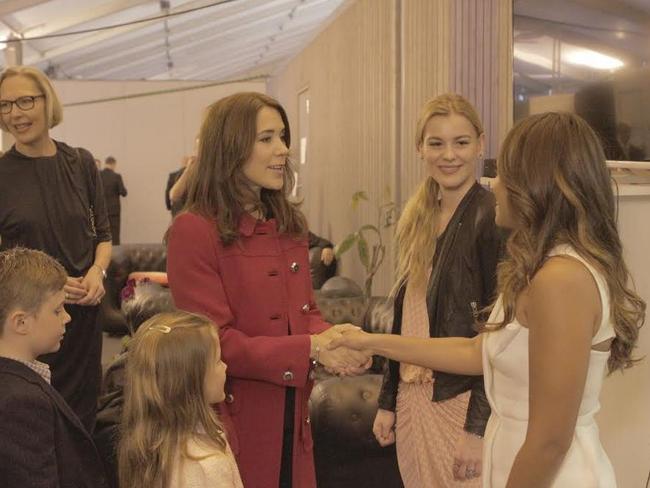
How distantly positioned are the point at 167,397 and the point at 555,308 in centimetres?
93

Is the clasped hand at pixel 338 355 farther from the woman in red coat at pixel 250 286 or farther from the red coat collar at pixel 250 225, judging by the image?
the red coat collar at pixel 250 225

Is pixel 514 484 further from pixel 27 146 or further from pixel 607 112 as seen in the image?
pixel 27 146

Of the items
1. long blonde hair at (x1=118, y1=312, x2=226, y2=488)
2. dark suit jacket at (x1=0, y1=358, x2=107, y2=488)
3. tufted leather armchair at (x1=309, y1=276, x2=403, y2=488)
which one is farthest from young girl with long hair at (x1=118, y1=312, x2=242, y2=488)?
tufted leather armchair at (x1=309, y1=276, x2=403, y2=488)

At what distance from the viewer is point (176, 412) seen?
1959 millimetres

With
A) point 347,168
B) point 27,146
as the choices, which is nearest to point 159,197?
point 347,168

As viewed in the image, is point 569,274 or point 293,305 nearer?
point 569,274

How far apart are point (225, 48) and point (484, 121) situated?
1007 centimetres

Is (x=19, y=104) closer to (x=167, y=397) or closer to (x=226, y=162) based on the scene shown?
(x=226, y=162)

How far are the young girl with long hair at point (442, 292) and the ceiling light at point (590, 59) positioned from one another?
847mm

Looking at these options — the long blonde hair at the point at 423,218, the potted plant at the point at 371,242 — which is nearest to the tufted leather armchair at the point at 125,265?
the potted plant at the point at 371,242

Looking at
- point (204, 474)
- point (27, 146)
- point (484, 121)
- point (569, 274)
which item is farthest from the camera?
point (484, 121)

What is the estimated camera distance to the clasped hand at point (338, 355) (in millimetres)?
2141

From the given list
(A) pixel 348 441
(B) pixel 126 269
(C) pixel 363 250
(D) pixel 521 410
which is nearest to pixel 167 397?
(D) pixel 521 410

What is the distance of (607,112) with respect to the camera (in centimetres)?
294
